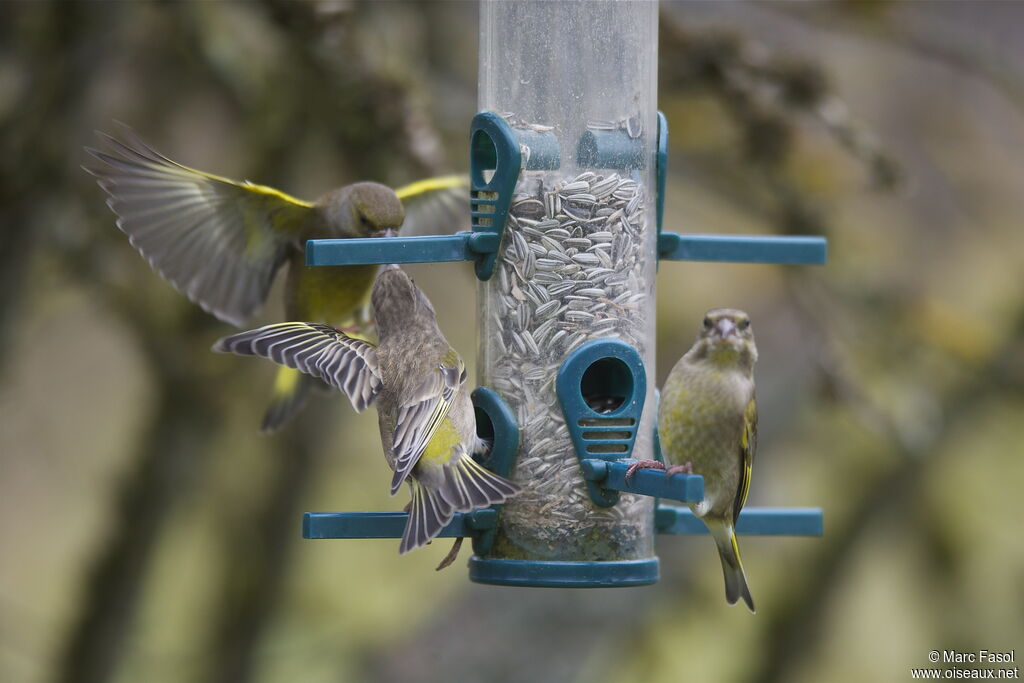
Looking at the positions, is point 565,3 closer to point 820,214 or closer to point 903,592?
A: point 820,214

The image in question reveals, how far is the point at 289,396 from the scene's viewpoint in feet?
18.9

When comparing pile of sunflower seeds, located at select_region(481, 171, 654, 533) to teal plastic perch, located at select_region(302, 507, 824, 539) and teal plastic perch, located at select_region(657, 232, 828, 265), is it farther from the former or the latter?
teal plastic perch, located at select_region(657, 232, 828, 265)

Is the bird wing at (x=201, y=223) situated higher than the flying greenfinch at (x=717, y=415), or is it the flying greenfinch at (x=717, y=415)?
the bird wing at (x=201, y=223)

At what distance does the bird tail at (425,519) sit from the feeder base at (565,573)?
426 millimetres

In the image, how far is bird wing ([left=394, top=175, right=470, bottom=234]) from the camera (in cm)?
577

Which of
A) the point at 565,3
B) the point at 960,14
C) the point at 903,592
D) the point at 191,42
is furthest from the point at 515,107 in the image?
the point at 903,592

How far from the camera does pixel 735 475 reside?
15.3ft

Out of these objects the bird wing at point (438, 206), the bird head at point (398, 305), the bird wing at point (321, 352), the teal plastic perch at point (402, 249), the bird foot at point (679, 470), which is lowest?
the bird foot at point (679, 470)

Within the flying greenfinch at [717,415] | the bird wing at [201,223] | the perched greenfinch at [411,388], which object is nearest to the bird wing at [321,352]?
the perched greenfinch at [411,388]

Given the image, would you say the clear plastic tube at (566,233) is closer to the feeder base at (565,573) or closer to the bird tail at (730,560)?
the feeder base at (565,573)

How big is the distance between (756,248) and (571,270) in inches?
29.1

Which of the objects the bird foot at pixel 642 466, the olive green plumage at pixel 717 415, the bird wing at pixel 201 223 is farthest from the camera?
the bird wing at pixel 201 223

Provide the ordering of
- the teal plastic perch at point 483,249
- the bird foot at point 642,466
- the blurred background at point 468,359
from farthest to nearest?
the blurred background at point 468,359 < the bird foot at point 642,466 < the teal plastic perch at point 483,249

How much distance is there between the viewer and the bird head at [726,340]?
466 cm
